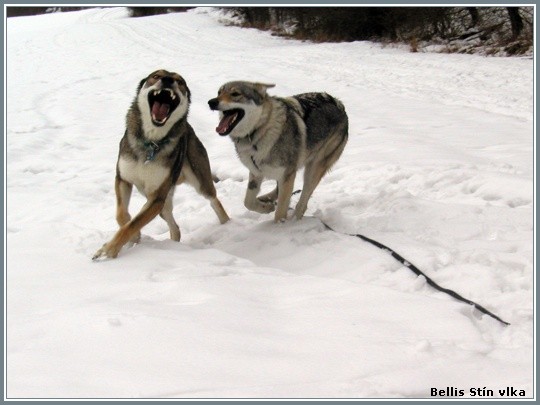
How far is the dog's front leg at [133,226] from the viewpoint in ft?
12.7

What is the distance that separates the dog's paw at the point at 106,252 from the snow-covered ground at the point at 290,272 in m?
0.09

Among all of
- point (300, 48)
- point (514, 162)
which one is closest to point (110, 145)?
point (514, 162)

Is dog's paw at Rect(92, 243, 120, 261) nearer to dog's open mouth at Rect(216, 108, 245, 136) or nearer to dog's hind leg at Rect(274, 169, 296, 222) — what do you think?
dog's open mouth at Rect(216, 108, 245, 136)

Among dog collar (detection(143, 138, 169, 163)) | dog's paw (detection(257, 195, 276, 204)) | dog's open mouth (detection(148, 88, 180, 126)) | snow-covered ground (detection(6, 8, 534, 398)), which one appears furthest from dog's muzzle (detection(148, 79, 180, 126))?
dog's paw (detection(257, 195, 276, 204))

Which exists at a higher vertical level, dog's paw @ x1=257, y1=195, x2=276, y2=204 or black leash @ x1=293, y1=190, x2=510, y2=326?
black leash @ x1=293, y1=190, x2=510, y2=326

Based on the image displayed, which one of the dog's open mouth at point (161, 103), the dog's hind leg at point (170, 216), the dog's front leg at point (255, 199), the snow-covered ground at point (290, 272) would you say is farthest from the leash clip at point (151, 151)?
the dog's front leg at point (255, 199)

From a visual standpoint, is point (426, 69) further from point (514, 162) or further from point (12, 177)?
point (12, 177)

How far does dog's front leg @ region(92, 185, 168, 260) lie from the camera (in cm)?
388

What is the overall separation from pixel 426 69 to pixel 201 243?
Result: 10.5m

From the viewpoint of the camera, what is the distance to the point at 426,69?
13883mm

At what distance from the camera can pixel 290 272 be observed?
4160 millimetres

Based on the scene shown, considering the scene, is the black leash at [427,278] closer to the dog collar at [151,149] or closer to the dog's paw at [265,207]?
the dog's paw at [265,207]

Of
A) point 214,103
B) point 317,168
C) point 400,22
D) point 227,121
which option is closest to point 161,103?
point 214,103

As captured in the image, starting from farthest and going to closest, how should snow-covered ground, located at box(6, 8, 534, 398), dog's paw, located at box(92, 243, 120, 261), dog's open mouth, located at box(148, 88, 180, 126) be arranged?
1. dog's open mouth, located at box(148, 88, 180, 126)
2. dog's paw, located at box(92, 243, 120, 261)
3. snow-covered ground, located at box(6, 8, 534, 398)
